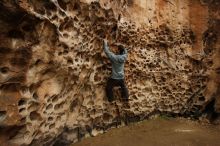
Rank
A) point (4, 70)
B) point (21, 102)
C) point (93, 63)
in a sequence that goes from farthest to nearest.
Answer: point (93, 63), point (21, 102), point (4, 70)

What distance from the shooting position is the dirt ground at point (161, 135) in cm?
671

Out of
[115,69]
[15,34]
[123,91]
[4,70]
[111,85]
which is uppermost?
[15,34]

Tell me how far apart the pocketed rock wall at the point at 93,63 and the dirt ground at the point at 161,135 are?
0.21 m

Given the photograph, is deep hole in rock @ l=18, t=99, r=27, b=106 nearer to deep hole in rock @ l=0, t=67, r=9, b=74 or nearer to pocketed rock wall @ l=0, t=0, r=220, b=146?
pocketed rock wall @ l=0, t=0, r=220, b=146

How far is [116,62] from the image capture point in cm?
677

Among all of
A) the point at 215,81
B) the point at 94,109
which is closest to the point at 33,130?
the point at 94,109

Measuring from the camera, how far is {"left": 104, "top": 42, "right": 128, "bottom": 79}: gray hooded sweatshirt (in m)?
6.65

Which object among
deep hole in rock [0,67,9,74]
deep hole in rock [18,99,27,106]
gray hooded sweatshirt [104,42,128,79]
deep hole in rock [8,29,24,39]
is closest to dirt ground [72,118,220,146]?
gray hooded sweatshirt [104,42,128,79]

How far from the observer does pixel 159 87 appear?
27.2 feet

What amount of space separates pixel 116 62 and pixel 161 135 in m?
1.84

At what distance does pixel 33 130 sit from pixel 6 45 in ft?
4.46

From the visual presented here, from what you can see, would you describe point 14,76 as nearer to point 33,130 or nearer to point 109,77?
point 33,130

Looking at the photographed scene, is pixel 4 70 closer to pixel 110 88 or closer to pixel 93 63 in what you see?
pixel 93 63

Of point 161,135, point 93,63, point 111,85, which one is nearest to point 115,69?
point 111,85
